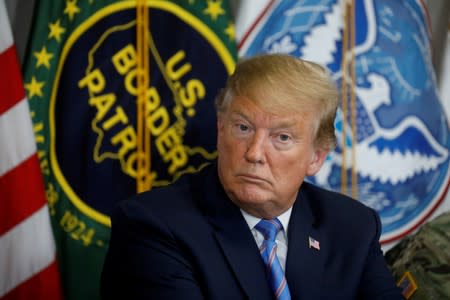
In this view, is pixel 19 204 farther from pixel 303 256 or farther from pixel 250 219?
pixel 303 256

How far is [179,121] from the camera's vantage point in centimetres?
224

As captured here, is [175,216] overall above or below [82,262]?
above

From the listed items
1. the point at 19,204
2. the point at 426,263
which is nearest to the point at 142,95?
the point at 19,204

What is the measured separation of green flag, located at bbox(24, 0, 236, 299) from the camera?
7.20 ft

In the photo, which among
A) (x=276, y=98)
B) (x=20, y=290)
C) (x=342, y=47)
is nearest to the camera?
(x=276, y=98)

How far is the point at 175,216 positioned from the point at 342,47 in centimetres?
119

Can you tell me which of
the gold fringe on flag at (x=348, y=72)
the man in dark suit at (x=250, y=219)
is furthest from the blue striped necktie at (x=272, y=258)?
the gold fringe on flag at (x=348, y=72)

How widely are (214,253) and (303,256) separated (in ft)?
0.84

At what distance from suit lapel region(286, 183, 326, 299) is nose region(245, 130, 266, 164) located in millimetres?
279

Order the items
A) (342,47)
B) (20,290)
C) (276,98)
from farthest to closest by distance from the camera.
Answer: (342,47) < (20,290) < (276,98)

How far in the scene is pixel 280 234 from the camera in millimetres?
1618

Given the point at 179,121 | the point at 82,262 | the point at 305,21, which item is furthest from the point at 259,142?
the point at 82,262

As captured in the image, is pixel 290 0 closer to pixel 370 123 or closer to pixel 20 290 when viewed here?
pixel 370 123

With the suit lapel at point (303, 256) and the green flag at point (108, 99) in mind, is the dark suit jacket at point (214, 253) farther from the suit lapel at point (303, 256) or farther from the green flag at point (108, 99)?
the green flag at point (108, 99)
